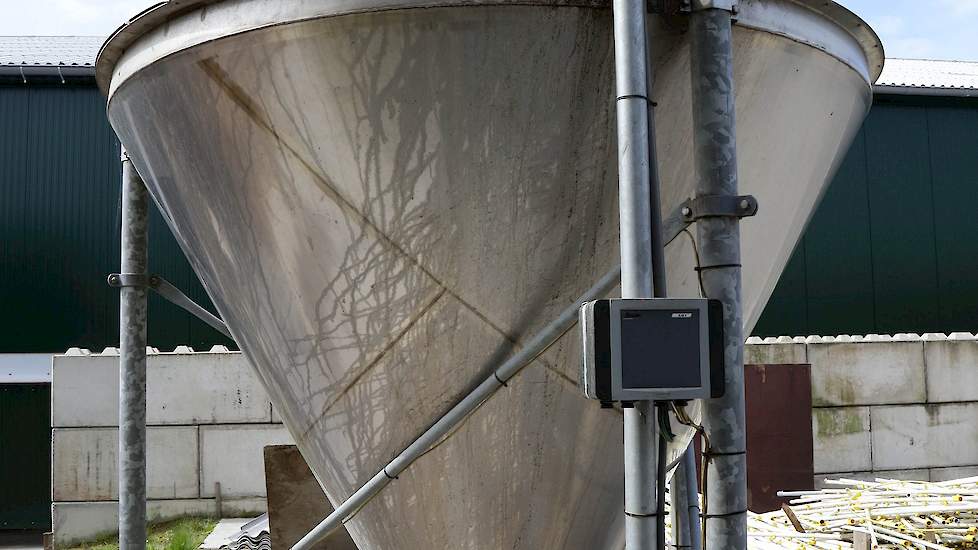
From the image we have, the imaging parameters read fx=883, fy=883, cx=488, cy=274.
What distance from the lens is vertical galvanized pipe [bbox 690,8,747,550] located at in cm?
212

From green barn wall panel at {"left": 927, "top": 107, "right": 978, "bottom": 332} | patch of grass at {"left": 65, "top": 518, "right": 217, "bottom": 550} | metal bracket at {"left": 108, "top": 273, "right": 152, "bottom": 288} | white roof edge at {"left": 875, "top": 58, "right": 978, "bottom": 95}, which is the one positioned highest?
white roof edge at {"left": 875, "top": 58, "right": 978, "bottom": 95}

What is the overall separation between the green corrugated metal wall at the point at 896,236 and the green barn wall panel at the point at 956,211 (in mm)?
13

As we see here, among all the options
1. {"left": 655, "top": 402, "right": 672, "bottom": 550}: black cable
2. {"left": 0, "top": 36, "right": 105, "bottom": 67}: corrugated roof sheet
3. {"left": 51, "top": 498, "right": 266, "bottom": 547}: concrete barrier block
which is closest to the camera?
{"left": 655, "top": 402, "right": 672, "bottom": 550}: black cable

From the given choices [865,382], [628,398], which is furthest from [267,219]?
[865,382]

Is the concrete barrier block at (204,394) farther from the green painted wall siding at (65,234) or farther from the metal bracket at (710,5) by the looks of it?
the metal bracket at (710,5)

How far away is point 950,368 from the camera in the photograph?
8.88 m

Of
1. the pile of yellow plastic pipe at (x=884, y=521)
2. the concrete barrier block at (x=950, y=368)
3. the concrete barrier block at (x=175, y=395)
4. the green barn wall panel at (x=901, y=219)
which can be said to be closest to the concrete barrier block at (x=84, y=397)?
the concrete barrier block at (x=175, y=395)

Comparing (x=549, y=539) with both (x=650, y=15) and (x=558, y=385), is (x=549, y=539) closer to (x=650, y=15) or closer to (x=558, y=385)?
(x=558, y=385)

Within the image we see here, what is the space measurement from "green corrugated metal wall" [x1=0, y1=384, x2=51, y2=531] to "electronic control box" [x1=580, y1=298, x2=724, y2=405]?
9.72 metres

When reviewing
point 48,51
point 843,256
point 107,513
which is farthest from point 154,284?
point 843,256

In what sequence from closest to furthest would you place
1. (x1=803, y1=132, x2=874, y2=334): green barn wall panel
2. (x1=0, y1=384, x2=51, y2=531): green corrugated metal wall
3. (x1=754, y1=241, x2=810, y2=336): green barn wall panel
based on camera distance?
(x1=0, y1=384, x2=51, y2=531): green corrugated metal wall
(x1=754, y1=241, x2=810, y2=336): green barn wall panel
(x1=803, y1=132, x2=874, y2=334): green barn wall panel

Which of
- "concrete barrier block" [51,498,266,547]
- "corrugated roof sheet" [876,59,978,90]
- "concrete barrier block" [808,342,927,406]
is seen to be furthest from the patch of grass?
"corrugated roof sheet" [876,59,978,90]

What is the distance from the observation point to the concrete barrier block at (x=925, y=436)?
875 centimetres

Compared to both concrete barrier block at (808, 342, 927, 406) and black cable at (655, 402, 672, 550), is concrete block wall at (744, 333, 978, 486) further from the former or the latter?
black cable at (655, 402, 672, 550)
